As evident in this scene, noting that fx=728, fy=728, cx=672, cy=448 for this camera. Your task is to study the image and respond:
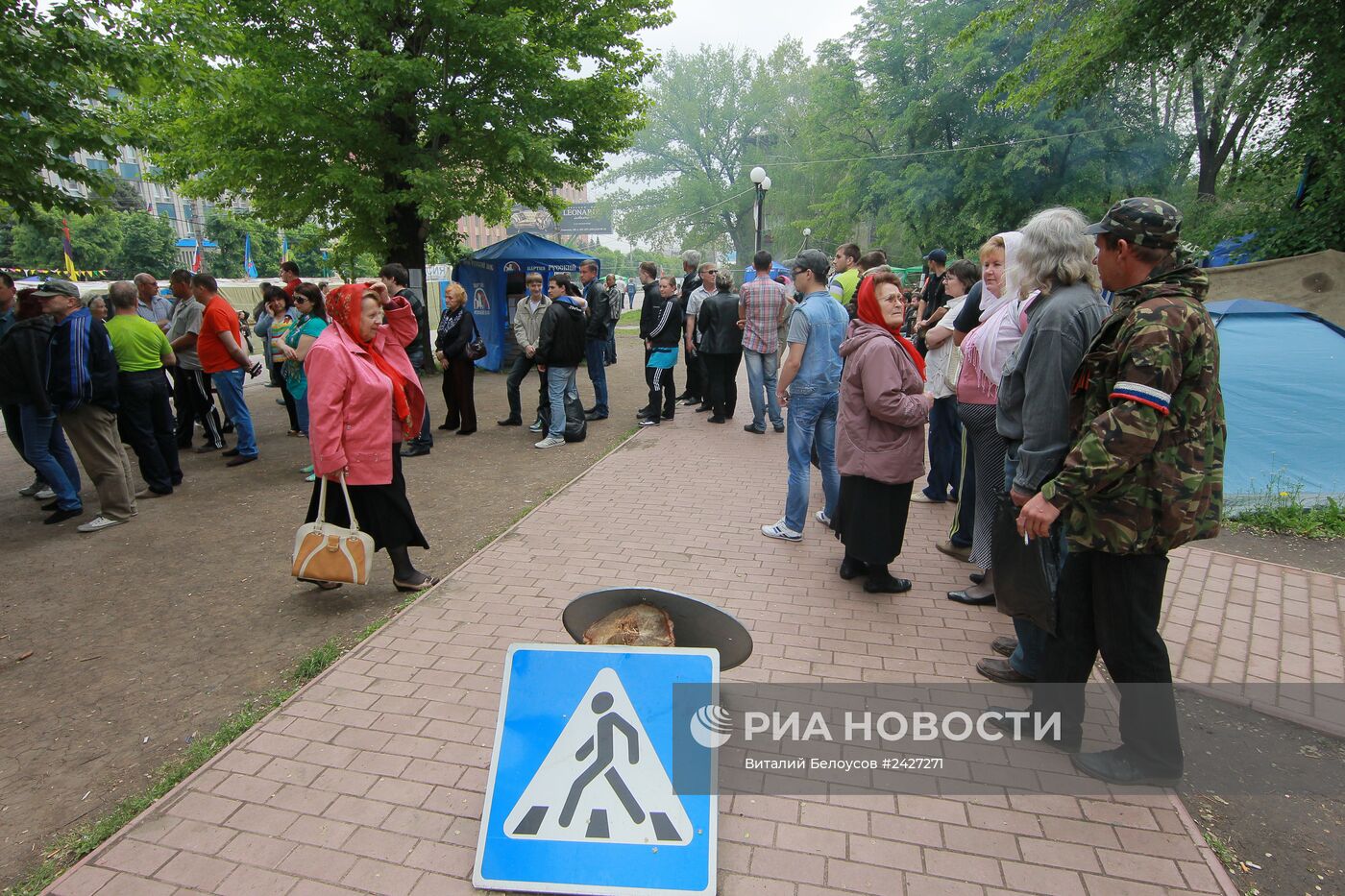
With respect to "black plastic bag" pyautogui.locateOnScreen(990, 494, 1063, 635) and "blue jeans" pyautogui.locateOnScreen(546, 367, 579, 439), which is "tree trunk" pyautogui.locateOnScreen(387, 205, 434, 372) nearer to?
"blue jeans" pyautogui.locateOnScreen(546, 367, 579, 439)

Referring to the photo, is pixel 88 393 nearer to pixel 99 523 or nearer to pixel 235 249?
pixel 99 523

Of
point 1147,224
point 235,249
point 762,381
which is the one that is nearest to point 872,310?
point 1147,224

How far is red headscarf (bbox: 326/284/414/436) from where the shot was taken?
4.00 m

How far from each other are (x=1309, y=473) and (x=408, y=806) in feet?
22.5

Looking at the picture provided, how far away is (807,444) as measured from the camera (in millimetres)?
5133

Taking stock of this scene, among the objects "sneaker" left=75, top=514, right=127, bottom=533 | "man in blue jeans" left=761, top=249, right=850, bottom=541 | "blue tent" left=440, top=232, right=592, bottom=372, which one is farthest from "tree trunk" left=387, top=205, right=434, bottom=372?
"man in blue jeans" left=761, top=249, right=850, bottom=541

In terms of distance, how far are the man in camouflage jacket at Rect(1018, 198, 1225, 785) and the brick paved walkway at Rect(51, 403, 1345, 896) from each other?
1.51ft

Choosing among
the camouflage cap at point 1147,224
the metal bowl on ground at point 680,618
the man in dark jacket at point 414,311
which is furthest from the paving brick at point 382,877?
the man in dark jacket at point 414,311

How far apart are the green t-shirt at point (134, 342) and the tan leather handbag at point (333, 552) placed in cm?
362

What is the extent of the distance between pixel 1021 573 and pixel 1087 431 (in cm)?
62

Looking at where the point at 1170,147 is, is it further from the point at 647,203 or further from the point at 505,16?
the point at 647,203

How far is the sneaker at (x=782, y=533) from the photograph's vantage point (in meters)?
5.28

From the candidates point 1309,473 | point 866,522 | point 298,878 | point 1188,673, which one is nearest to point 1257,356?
point 1309,473

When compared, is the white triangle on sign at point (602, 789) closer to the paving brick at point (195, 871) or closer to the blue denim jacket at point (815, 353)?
the paving brick at point (195, 871)
